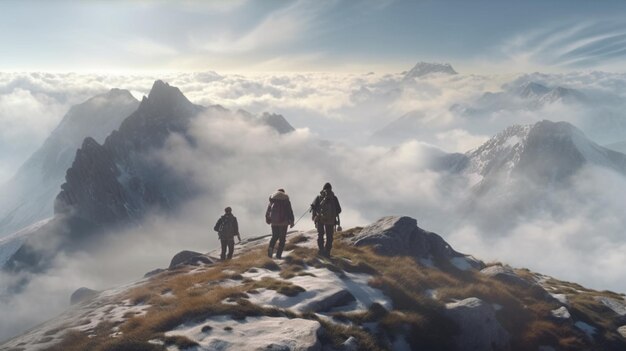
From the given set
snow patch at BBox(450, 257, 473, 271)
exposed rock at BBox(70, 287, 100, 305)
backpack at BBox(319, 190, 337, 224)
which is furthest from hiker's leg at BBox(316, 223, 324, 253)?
exposed rock at BBox(70, 287, 100, 305)

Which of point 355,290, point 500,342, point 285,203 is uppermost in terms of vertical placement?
point 285,203

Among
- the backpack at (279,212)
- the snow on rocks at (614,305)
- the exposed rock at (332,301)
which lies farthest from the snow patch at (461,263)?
the exposed rock at (332,301)

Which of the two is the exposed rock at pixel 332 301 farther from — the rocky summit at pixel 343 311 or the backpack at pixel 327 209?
the backpack at pixel 327 209

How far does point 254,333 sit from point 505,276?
21136 mm

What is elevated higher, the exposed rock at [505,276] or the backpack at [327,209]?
the backpack at [327,209]

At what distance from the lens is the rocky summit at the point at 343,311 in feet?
64.1

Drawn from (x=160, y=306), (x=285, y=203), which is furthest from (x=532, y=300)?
(x=160, y=306)

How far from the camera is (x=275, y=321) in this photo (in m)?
20.5

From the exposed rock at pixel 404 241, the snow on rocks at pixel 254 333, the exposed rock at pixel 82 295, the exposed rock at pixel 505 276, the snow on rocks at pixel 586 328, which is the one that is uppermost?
the exposed rock at pixel 404 241

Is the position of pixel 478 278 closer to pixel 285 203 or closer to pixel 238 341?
pixel 285 203

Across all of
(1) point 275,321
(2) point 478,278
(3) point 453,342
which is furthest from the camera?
(2) point 478,278

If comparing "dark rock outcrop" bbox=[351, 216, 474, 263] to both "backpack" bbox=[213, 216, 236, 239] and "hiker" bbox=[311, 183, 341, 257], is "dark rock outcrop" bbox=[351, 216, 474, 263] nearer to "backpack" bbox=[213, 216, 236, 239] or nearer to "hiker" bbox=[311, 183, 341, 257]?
"hiker" bbox=[311, 183, 341, 257]

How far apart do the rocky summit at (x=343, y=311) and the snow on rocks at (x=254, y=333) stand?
0.04 m

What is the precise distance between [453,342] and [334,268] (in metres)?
8.73
